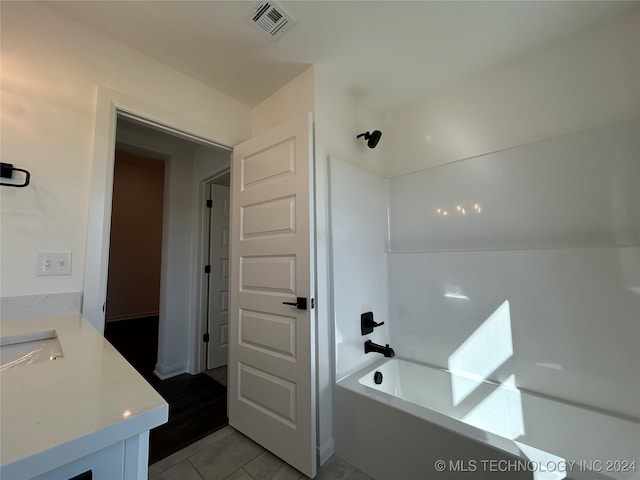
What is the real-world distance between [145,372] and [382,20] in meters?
3.57

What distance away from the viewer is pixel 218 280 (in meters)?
2.88

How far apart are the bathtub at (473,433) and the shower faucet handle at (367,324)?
0.25 m

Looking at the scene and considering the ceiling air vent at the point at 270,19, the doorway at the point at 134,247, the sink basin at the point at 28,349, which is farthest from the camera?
the doorway at the point at 134,247

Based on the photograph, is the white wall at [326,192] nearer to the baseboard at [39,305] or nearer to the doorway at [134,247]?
the baseboard at [39,305]

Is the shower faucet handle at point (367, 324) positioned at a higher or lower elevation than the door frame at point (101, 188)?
lower

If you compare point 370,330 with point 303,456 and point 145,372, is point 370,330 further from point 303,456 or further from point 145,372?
point 145,372

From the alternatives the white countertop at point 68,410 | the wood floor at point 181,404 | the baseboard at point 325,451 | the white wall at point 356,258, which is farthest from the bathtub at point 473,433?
the white countertop at point 68,410

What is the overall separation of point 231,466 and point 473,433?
4.30 feet

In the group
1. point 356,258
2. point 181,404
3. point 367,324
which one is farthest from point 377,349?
point 181,404

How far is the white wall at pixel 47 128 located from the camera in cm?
120

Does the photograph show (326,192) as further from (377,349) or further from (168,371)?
(168,371)

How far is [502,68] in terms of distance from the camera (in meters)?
1.75

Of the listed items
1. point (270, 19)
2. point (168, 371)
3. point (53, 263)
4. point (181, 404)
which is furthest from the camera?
point (168, 371)

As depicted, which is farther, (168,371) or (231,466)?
(168,371)
